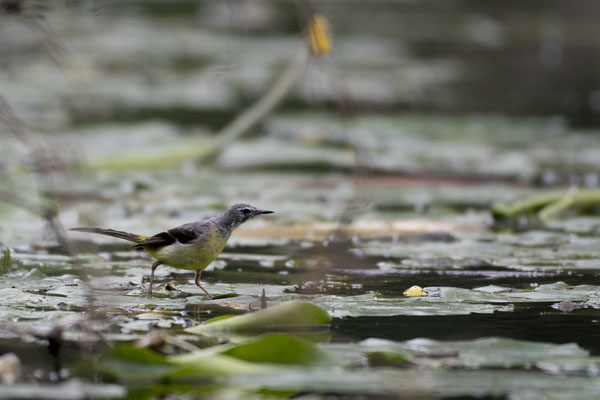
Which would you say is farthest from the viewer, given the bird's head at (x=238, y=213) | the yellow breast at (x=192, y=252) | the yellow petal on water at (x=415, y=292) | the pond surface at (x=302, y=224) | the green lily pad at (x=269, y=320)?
the bird's head at (x=238, y=213)

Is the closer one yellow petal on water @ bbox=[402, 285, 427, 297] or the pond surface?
the pond surface

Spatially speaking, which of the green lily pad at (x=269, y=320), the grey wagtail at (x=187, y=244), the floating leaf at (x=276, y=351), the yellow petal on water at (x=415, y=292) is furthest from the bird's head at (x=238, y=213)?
the floating leaf at (x=276, y=351)

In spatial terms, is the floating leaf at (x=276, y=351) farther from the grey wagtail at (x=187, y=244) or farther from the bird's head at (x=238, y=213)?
the bird's head at (x=238, y=213)

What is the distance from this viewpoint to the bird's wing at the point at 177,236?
431 cm

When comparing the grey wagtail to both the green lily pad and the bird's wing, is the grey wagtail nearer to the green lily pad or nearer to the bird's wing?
the bird's wing

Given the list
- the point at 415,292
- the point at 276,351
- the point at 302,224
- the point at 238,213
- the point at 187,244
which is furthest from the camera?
the point at 302,224

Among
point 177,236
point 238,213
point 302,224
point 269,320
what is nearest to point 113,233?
point 177,236

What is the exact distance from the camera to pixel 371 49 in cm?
1492

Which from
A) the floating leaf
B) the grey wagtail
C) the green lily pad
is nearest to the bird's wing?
the grey wagtail

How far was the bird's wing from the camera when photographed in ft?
14.1

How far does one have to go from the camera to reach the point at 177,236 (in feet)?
14.2

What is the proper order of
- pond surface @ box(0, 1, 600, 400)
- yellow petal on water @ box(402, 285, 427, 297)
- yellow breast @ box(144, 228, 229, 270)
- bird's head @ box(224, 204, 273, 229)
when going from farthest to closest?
1. bird's head @ box(224, 204, 273, 229)
2. yellow breast @ box(144, 228, 229, 270)
3. yellow petal on water @ box(402, 285, 427, 297)
4. pond surface @ box(0, 1, 600, 400)

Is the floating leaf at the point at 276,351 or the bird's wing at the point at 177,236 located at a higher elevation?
the bird's wing at the point at 177,236

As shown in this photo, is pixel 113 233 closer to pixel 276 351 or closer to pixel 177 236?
pixel 177 236
